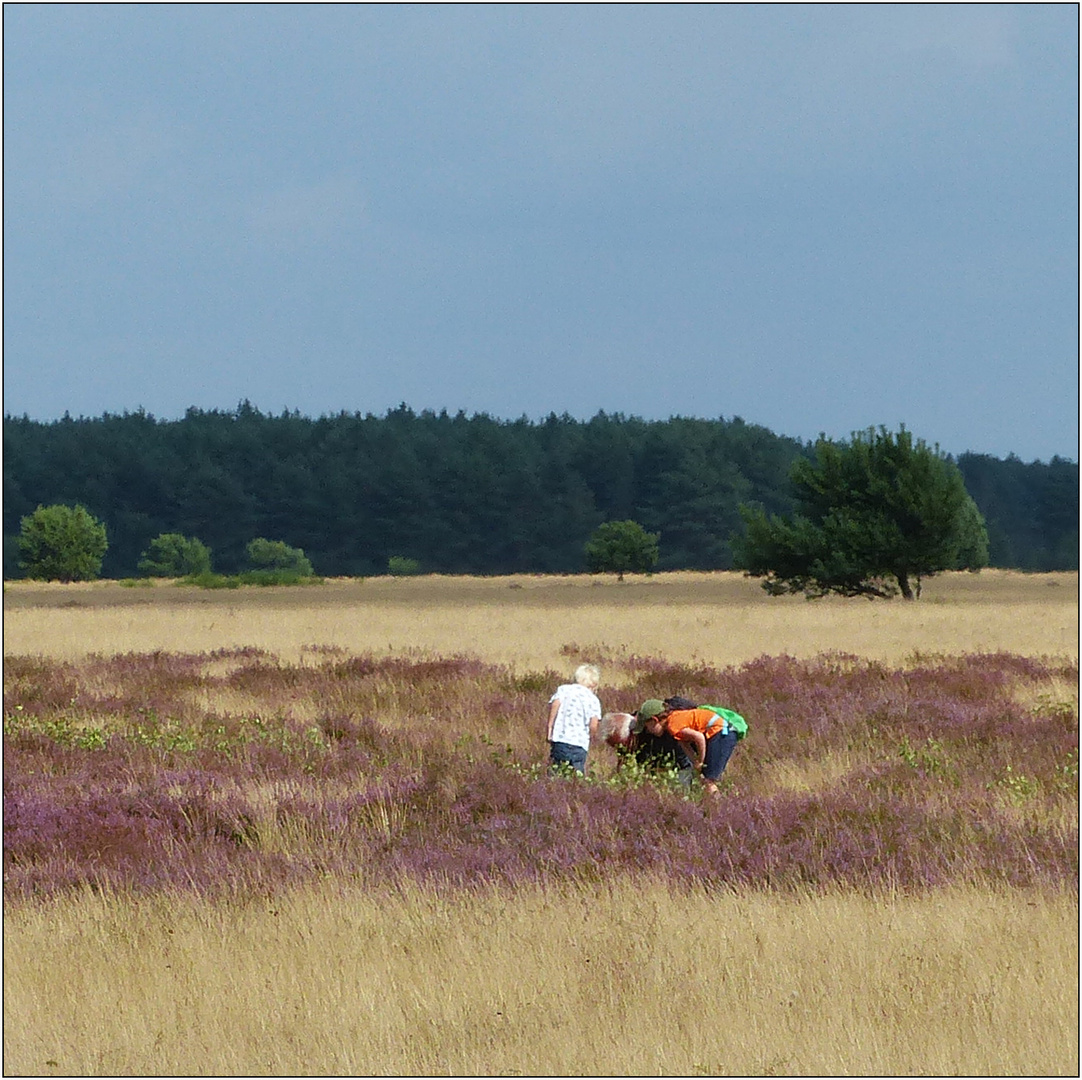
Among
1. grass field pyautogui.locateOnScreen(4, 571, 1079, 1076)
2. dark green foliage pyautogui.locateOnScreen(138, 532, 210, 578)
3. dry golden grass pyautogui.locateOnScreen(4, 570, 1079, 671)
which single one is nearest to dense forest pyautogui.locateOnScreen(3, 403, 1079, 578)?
dark green foliage pyautogui.locateOnScreen(138, 532, 210, 578)

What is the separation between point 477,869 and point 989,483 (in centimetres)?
13380

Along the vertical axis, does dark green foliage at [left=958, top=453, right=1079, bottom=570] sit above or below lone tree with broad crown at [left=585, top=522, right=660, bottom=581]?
above

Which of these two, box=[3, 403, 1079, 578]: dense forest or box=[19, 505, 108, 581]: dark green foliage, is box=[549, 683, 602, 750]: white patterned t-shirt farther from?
box=[3, 403, 1079, 578]: dense forest

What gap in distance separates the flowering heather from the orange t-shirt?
425 millimetres

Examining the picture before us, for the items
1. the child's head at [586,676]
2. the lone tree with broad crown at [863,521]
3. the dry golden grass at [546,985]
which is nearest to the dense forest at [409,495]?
the lone tree with broad crown at [863,521]

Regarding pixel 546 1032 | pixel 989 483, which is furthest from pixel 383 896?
pixel 989 483

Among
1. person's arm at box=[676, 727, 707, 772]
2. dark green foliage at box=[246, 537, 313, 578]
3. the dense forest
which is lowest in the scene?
person's arm at box=[676, 727, 707, 772]

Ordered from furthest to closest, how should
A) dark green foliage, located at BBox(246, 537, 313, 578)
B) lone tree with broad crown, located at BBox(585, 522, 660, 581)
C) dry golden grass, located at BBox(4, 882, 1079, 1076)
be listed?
dark green foliage, located at BBox(246, 537, 313, 578) → lone tree with broad crown, located at BBox(585, 522, 660, 581) → dry golden grass, located at BBox(4, 882, 1079, 1076)

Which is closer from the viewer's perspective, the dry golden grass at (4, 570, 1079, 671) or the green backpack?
the green backpack

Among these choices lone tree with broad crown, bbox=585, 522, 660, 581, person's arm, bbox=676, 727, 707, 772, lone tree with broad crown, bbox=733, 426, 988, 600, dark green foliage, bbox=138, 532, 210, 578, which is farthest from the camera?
dark green foliage, bbox=138, 532, 210, 578

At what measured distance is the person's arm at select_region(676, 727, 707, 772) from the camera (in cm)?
988

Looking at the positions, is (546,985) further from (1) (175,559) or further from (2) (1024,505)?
(2) (1024,505)

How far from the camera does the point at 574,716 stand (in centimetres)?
1030

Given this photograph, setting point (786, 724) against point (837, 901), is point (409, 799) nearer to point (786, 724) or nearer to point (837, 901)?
point (837, 901)
